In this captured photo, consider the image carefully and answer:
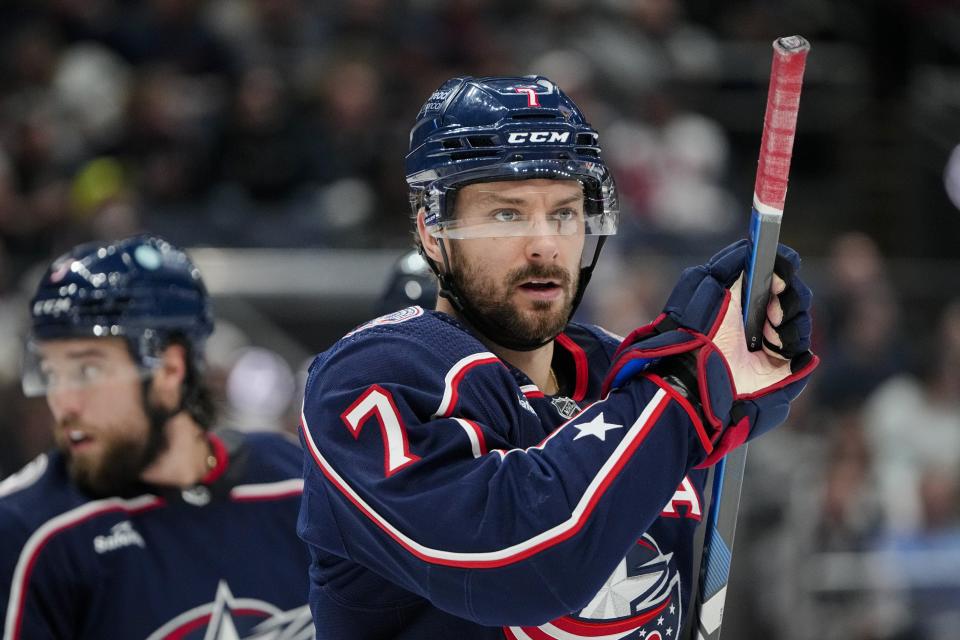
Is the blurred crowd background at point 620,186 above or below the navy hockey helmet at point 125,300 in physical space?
below

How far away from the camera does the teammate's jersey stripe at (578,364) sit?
1.92 meters

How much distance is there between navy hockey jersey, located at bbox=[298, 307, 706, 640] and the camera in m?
1.50

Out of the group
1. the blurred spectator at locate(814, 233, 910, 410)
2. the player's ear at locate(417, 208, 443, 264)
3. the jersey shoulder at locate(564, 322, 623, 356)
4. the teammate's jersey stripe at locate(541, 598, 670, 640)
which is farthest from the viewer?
the blurred spectator at locate(814, 233, 910, 410)

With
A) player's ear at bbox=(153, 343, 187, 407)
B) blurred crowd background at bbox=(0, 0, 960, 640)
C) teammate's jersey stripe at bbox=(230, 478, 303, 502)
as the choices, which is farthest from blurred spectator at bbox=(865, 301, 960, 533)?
player's ear at bbox=(153, 343, 187, 407)

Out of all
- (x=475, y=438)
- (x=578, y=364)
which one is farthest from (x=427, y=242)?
(x=475, y=438)

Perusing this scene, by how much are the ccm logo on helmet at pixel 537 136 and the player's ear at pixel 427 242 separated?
189 mm

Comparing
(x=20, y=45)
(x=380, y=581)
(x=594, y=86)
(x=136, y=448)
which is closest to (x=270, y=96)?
(x=20, y=45)

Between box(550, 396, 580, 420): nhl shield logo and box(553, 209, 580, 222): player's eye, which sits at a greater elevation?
box(553, 209, 580, 222): player's eye

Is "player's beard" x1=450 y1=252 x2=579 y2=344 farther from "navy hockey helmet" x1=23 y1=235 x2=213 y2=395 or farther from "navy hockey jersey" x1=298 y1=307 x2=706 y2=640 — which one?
"navy hockey helmet" x1=23 y1=235 x2=213 y2=395

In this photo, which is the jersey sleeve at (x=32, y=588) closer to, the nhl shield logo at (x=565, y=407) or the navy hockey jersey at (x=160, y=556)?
the navy hockey jersey at (x=160, y=556)

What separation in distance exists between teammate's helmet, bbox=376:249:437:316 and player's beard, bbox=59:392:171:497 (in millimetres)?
585

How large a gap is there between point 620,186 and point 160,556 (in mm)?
4495

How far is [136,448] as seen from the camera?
2.63m

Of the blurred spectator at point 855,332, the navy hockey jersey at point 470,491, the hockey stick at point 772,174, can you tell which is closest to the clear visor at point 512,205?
the navy hockey jersey at point 470,491
